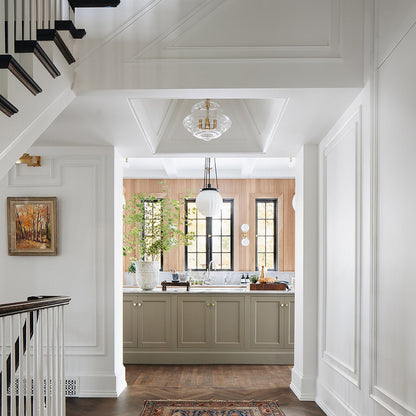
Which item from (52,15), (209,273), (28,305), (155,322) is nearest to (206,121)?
(52,15)

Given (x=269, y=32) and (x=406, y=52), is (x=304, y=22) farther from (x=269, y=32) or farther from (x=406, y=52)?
(x=406, y=52)

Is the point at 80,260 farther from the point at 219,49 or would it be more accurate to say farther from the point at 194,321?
the point at 219,49

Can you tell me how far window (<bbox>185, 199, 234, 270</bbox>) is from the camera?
8.56m

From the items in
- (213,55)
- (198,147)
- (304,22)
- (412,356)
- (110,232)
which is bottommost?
(412,356)

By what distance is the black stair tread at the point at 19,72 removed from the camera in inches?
83.1

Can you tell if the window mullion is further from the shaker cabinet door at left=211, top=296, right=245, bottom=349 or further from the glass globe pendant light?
the glass globe pendant light

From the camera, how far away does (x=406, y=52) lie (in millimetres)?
2498

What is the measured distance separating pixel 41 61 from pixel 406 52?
6.47 feet

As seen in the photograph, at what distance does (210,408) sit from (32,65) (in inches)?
131

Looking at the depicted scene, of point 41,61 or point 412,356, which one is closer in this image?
point 412,356

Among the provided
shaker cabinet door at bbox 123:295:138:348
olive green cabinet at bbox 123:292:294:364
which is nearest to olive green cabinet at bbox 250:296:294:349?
olive green cabinet at bbox 123:292:294:364

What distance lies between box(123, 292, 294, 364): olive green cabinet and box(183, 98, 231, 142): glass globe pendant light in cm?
283

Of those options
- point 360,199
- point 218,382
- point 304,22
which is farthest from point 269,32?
point 218,382

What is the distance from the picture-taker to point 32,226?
4730mm
